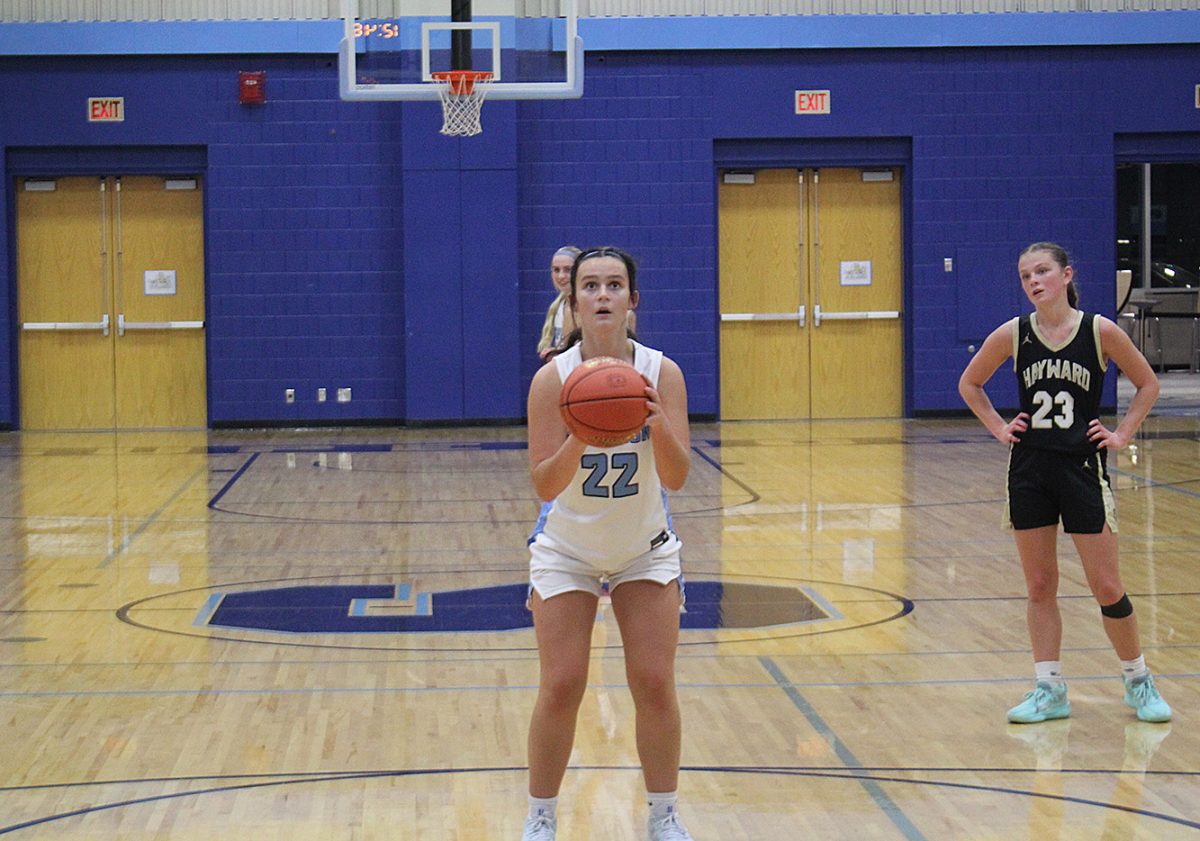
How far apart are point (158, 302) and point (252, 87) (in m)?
2.45

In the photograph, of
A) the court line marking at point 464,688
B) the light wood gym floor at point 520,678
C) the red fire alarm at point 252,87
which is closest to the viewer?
the light wood gym floor at point 520,678

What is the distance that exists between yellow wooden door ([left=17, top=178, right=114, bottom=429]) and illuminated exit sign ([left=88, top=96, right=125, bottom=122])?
2.29 feet

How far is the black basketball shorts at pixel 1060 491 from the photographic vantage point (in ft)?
16.2

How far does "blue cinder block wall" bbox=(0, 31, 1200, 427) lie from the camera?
52.3 ft

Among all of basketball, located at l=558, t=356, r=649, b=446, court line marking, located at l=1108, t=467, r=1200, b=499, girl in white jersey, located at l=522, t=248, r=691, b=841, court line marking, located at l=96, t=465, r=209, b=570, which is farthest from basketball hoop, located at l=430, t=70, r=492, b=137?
basketball, located at l=558, t=356, r=649, b=446

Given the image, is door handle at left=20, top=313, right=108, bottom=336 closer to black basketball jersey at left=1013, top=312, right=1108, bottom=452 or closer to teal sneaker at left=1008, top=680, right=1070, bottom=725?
black basketball jersey at left=1013, top=312, right=1108, bottom=452

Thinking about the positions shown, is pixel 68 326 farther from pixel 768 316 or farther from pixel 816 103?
pixel 816 103

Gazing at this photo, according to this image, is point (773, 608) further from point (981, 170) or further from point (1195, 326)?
point (1195, 326)

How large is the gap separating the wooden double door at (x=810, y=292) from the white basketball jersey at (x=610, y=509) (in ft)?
42.5

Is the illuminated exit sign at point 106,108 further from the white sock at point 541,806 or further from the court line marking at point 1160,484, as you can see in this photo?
the white sock at point 541,806

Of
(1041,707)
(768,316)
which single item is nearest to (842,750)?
(1041,707)

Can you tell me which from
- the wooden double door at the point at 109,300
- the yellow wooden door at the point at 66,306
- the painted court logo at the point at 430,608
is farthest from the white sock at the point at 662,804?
the yellow wooden door at the point at 66,306

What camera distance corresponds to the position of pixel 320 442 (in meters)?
15.0

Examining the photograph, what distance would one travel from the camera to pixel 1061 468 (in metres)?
4.98
